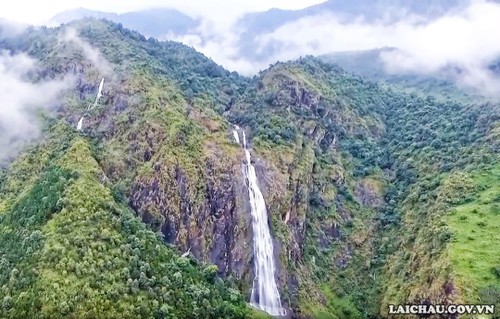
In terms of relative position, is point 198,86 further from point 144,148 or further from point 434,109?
point 434,109

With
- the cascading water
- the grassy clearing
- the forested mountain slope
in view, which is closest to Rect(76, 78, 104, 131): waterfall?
the forested mountain slope

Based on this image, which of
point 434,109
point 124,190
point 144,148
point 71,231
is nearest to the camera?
point 71,231

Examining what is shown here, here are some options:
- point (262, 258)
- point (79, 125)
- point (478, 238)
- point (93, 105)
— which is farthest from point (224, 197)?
point (478, 238)

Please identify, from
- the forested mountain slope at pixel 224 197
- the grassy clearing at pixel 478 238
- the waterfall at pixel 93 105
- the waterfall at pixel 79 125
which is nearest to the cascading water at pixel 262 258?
the forested mountain slope at pixel 224 197

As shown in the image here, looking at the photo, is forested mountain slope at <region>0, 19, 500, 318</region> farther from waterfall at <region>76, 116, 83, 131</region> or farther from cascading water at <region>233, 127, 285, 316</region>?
waterfall at <region>76, 116, 83, 131</region>

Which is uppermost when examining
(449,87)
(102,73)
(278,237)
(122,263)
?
(449,87)

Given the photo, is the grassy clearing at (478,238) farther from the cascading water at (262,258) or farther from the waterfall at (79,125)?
the waterfall at (79,125)

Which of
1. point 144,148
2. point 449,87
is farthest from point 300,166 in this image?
point 449,87
